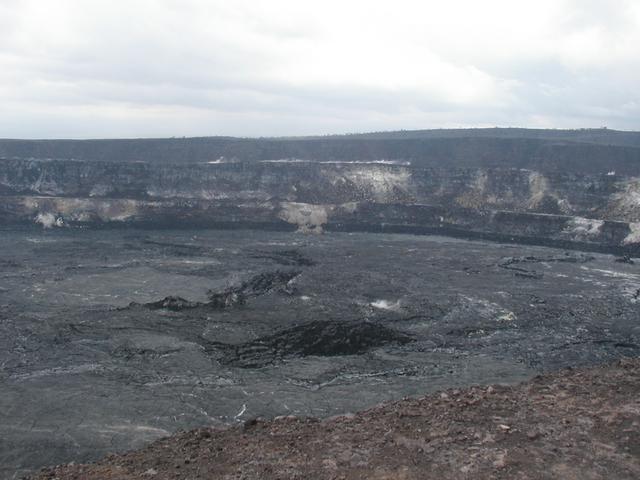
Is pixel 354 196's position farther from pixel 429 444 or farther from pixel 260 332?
pixel 429 444

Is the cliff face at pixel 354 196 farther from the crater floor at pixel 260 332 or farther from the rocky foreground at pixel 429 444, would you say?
the rocky foreground at pixel 429 444

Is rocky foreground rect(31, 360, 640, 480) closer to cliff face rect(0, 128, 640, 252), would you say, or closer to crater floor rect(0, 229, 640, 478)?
crater floor rect(0, 229, 640, 478)

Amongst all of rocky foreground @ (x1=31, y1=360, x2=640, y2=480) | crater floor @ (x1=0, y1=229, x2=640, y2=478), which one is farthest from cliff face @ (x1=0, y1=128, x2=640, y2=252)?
rocky foreground @ (x1=31, y1=360, x2=640, y2=480)

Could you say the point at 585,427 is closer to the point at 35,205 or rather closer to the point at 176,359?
the point at 176,359

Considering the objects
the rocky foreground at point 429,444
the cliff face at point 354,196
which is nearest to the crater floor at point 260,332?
the rocky foreground at point 429,444

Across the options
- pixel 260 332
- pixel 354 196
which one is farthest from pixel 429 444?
pixel 354 196
